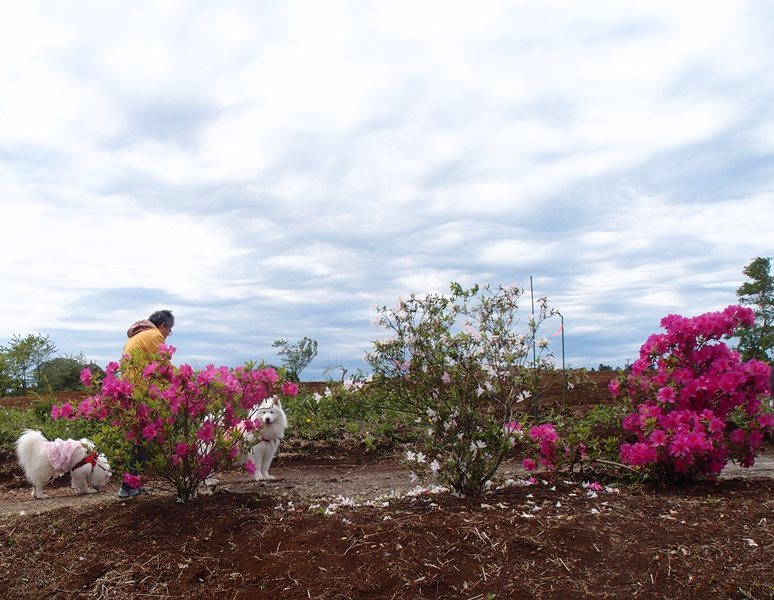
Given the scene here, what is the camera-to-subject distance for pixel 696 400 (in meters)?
6.20

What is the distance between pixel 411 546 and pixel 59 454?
554 cm

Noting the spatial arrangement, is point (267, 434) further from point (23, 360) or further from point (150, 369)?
point (23, 360)

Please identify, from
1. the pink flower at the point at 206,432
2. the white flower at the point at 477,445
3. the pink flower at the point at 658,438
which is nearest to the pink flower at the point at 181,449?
the pink flower at the point at 206,432

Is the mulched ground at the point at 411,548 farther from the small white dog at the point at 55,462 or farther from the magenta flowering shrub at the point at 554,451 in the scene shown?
the small white dog at the point at 55,462

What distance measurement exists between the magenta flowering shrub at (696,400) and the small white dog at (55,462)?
5984 mm

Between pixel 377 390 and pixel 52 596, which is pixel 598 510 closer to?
pixel 377 390

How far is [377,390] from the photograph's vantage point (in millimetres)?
5598

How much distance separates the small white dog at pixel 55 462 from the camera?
319 inches

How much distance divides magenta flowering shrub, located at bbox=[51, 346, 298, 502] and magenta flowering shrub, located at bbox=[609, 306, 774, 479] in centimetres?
323

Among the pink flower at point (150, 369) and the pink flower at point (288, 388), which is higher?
the pink flower at point (150, 369)

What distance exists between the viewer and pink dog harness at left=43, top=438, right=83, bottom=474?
8070 mm

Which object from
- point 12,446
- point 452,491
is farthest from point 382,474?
point 12,446

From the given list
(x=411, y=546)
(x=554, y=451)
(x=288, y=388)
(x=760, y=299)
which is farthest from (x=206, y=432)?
(x=760, y=299)

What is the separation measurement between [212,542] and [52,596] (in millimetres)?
1056
